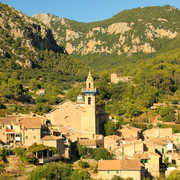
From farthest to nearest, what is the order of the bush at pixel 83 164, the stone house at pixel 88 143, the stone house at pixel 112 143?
the stone house at pixel 112 143
the stone house at pixel 88 143
the bush at pixel 83 164

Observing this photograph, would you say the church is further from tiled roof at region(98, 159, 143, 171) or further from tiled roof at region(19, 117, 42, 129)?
tiled roof at region(98, 159, 143, 171)

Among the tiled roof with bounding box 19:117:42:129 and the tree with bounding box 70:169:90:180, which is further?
the tiled roof with bounding box 19:117:42:129

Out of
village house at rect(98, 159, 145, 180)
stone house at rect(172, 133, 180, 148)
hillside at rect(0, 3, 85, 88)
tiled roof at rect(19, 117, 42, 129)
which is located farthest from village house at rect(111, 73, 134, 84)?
village house at rect(98, 159, 145, 180)

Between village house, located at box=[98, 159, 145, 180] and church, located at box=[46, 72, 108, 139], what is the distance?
34.8ft

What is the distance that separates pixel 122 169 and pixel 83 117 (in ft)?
46.8

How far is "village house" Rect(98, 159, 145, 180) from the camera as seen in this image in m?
35.3

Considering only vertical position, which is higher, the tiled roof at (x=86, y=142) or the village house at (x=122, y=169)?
the tiled roof at (x=86, y=142)

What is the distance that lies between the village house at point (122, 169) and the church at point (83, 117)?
1060cm

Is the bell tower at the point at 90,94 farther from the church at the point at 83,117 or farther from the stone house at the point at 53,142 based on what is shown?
the stone house at the point at 53,142

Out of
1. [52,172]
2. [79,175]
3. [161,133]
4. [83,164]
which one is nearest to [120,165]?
[79,175]

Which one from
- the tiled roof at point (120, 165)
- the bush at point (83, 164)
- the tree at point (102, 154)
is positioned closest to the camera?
the tiled roof at point (120, 165)

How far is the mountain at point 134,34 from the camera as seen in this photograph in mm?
159125

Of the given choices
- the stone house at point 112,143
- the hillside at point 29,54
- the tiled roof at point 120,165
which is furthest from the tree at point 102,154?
the hillside at point 29,54

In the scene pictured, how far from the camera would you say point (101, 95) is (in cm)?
8000
